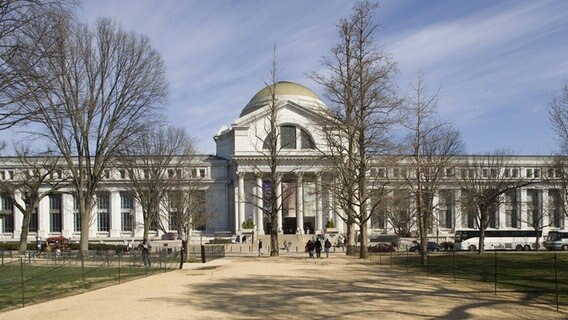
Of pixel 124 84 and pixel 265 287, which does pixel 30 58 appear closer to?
pixel 265 287

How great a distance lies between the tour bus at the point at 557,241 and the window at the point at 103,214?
70.3 metres

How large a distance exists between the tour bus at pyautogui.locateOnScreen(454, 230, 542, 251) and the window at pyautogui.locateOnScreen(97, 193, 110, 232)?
198 ft

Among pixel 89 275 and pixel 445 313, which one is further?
pixel 89 275

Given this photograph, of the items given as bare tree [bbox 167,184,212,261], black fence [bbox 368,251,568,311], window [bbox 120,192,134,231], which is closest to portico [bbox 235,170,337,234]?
window [bbox 120,192,134,231]

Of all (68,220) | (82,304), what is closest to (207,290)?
(82,304)

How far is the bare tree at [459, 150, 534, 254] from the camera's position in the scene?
58.9 meters

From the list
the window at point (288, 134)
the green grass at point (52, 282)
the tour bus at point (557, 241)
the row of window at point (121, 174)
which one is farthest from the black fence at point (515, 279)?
the window at point (288, 134)

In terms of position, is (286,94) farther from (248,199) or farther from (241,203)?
(241,203)

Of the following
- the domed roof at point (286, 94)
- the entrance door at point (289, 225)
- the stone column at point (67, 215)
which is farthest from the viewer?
the domed roof at point (286, 94)

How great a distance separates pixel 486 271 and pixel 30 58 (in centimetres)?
2244

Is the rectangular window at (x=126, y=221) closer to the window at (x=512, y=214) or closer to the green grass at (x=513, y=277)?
the window at (x=512, y=214)

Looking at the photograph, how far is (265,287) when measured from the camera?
2272 cm

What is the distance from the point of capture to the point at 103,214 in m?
103

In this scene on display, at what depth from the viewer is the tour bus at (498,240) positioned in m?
70.6
